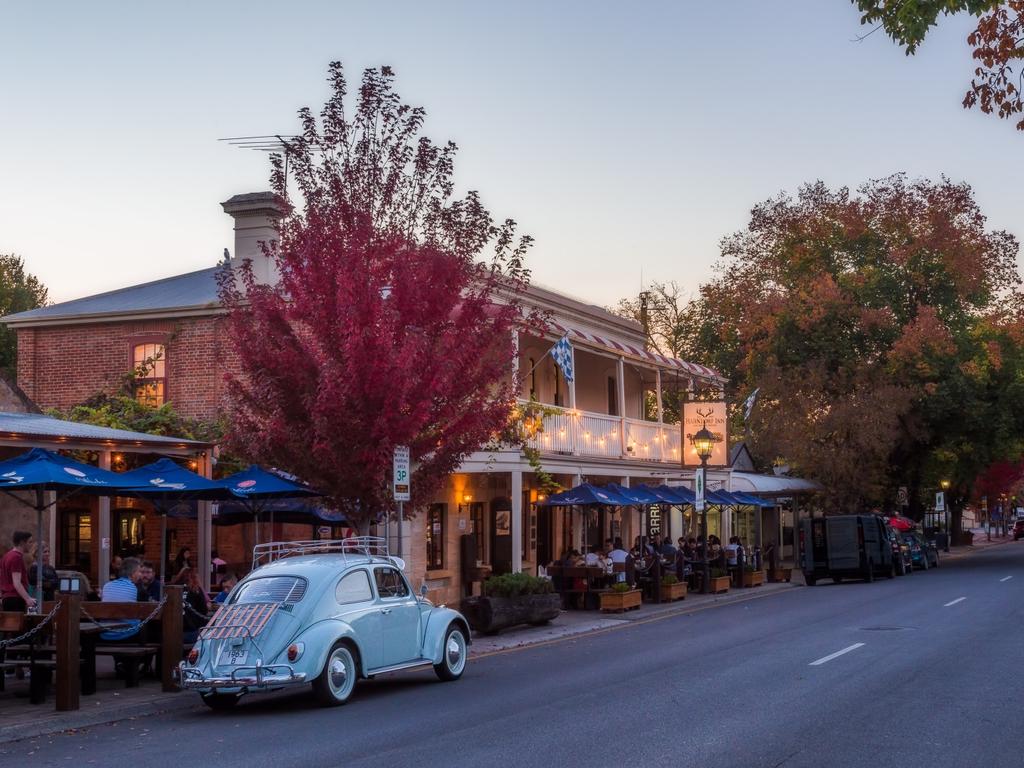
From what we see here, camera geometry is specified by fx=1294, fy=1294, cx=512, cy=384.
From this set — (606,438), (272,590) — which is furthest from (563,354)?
(272,590)

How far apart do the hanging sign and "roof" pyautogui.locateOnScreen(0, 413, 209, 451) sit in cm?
561

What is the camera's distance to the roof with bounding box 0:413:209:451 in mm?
19281

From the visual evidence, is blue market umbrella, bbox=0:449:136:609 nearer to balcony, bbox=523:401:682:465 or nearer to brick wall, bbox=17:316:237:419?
brick wall, bbox=17:316:237:419

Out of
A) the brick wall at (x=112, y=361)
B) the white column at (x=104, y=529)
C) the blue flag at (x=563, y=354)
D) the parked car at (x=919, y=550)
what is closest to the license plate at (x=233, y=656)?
the white column at (x=104, y=529)

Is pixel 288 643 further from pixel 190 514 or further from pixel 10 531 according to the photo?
pixel 10 531

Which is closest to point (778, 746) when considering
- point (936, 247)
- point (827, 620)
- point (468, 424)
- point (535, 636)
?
point (468, 424)

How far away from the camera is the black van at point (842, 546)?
38531mm

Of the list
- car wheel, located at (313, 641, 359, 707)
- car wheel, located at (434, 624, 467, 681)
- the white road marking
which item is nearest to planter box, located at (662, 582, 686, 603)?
the white road marking

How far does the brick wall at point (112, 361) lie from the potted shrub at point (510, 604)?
25.3 feet

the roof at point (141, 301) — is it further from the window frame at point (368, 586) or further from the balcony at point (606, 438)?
the window frame at point (368, 586)

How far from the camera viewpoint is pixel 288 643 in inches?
526

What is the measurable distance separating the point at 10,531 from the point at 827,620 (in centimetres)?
1480

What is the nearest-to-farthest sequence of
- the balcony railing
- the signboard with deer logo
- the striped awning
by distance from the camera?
the striped awning < the balcony railing < the signboard with deer logo

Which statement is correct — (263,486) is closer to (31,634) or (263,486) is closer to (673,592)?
(31,634)
